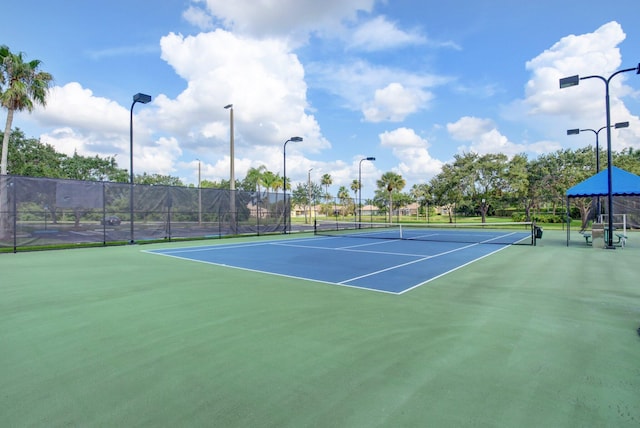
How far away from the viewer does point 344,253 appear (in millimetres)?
11047

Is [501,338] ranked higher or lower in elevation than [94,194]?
lower

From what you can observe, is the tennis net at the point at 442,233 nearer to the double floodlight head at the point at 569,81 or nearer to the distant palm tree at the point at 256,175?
the double floodlight head at the point at 569,81

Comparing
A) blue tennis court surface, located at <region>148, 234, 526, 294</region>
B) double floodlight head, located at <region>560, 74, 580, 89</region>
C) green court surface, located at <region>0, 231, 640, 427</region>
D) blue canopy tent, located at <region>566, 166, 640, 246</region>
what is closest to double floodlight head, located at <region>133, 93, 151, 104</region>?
blue tennis court surface, located at <region>148, 234, 526, 294</region>

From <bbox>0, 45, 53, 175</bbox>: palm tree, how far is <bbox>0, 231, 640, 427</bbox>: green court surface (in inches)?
538

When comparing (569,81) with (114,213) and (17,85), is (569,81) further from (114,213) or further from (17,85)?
(17,85)

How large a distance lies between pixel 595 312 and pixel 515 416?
131 inches

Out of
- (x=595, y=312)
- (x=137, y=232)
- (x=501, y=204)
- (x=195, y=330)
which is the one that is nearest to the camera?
(x=195, y=330)

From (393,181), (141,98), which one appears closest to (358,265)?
(141,98)

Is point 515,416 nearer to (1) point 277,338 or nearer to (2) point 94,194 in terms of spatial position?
(1) point 277,338

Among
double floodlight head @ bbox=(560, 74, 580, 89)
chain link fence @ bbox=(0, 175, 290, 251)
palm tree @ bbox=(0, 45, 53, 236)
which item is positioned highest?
palm tree @ bbox=(0, 45, 53, 236)

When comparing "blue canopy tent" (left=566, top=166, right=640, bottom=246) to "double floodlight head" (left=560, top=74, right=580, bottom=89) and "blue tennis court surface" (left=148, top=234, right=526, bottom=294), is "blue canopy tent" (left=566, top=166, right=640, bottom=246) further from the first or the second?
"blue tennis court surface" (left=148, top=234, right=526, bottom=294)

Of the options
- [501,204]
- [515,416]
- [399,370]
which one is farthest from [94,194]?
[501,204]

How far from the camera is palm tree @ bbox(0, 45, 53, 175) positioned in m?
14.8

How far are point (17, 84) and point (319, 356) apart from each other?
19.3 metres
